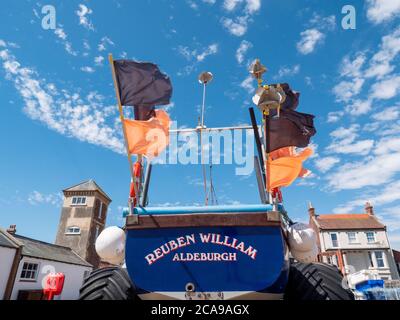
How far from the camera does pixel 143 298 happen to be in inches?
130

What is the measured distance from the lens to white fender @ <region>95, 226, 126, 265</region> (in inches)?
138

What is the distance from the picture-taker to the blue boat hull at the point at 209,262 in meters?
3.14

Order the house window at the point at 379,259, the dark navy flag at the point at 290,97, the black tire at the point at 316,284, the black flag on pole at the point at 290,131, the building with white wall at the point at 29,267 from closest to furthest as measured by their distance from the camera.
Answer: the black tire at the point at 316,284 → the black flag on pole at the point at 290,131 → the dark navy flag at the point at 290,97 → the building with white wall at the point at 29,267 → the house window at the point at 379,259

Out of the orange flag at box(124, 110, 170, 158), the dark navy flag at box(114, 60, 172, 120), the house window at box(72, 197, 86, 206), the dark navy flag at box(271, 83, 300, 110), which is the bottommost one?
the orange flag at box(124, 110, 170, 158)

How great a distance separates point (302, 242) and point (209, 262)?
122 cm

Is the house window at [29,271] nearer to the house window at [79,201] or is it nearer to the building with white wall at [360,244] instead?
the house window at [79,201]

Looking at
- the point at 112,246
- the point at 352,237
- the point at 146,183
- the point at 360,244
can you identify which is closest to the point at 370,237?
the point at 360,244

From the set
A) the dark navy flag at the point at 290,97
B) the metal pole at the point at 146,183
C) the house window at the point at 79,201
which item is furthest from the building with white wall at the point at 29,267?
the dark navy flag at the point at 290,97

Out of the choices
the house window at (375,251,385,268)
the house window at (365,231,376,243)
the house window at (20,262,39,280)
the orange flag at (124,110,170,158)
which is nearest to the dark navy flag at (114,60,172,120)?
the orange flag at (124,110,170,158)

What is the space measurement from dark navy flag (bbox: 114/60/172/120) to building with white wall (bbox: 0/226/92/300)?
75.1ft

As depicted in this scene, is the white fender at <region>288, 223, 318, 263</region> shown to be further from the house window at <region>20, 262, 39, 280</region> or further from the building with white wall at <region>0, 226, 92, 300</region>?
the house window at <region>20, 262, 39, 280</region>

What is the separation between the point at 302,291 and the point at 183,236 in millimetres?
1629

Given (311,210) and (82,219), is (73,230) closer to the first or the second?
(82,219)

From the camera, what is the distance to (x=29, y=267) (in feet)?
79.2
